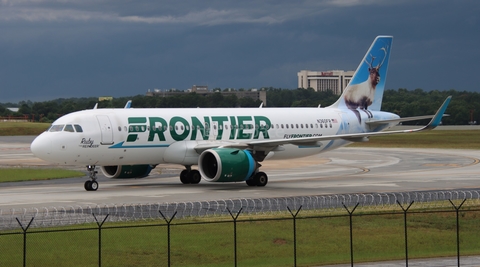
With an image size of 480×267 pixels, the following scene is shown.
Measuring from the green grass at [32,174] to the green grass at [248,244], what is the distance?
25180mm

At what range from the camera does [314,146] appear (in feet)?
155

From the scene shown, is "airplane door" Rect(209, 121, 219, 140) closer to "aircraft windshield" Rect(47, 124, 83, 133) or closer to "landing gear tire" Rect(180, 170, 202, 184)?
"landing gear tire" Rect(180, 170, 202, 184)

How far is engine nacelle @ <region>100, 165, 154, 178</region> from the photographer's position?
45.2 meters

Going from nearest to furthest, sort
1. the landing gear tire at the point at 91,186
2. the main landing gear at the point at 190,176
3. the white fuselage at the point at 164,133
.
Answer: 1. the white fuselage at the point at 164,133
2. the landing gear tire at the point at 91,186
3. the main landing gear at the point at 190,176

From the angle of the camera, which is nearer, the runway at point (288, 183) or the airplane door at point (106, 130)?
the runway at point (288, 183)

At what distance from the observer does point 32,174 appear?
56.1 metres

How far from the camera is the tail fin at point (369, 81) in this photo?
54.4 meters

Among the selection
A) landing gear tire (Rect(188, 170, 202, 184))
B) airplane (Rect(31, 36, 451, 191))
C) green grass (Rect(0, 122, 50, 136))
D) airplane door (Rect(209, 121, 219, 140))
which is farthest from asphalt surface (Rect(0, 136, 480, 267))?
green grass (Rect(0, 122, 50, 136))

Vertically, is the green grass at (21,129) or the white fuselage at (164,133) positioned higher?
the green grass at (21,129)

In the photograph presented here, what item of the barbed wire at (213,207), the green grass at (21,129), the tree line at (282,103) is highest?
the tree line at (282,103)

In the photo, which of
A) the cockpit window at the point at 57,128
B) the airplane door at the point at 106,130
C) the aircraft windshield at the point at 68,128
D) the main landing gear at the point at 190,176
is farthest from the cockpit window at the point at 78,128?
the main landing gear at the point at 190,176

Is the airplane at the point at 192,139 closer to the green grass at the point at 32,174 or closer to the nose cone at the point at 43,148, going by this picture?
the nose cone at the point at 43,148

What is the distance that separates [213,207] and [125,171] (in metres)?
12.7

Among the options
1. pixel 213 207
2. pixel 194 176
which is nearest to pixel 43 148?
pixel 194 176
